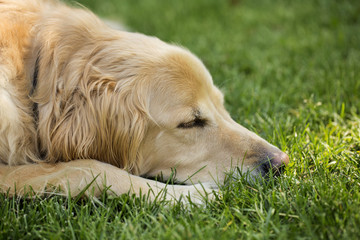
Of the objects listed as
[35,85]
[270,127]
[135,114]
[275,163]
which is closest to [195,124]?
[135,114]

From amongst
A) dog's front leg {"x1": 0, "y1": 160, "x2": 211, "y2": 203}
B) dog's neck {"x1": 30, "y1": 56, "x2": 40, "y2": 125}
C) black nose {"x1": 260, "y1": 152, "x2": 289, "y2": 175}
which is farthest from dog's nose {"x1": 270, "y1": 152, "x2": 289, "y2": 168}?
dog's neck {"x1": 30, "y1": 56, "x2": 40, "y2": 125}

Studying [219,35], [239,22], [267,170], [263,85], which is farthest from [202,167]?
[239,22]

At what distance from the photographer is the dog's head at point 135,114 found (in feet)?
7.97

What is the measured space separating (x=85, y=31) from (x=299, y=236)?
1.80 m

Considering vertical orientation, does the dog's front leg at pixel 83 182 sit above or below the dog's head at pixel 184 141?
below

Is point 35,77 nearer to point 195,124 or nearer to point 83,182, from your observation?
point 83,182

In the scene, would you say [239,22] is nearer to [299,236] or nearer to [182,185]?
[182,185]

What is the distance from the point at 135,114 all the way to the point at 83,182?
20.0 inches

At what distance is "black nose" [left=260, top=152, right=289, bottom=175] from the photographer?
2.46 metres

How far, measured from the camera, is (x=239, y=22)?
20.8 ft

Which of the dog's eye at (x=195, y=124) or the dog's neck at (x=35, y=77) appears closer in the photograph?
the dog's neck at (x=35, y=77)

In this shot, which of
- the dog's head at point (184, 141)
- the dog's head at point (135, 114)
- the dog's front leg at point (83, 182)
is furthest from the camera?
the dog's head at point (184, 141)

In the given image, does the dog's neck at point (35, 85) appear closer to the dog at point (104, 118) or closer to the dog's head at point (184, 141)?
the dog at point (104, 118)

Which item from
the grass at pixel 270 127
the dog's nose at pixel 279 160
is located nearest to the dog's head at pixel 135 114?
the dog's nose at pixel 279 160
